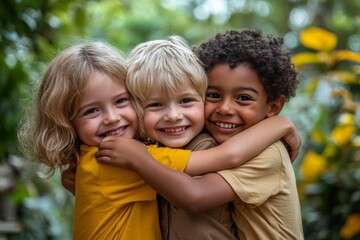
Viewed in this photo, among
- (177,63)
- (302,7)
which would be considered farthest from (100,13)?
(177,63)

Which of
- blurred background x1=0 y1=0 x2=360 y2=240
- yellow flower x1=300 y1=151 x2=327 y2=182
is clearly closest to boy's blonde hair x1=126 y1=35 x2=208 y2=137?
blurred background x1=0 y1=0 x2=360 y2=240

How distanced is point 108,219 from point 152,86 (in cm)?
58

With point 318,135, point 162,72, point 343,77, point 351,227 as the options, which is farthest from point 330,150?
point 162,72

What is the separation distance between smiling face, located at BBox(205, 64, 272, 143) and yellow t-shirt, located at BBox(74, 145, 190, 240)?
0.21 meters

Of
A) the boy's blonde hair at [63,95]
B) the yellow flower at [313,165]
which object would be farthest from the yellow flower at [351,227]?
the boy's blonde hair at [63,95]

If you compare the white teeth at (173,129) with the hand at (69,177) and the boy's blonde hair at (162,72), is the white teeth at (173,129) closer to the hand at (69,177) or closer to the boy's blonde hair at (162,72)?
the boy's blonde hair at (162,72)

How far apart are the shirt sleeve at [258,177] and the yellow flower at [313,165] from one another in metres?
3.47

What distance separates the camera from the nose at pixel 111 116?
2.59 metres

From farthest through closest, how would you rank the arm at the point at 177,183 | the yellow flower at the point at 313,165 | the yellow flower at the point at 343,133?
the yellow flower at the point at 313,165
the yellow flower at the point at 343,133
the arm at the point at 177,183

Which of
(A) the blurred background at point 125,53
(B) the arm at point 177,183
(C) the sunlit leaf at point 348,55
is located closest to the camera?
(B) the arm at point 177,183

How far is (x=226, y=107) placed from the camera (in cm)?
260

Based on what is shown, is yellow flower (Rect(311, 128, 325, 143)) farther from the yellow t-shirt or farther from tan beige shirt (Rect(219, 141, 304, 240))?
the yellow t-shirt

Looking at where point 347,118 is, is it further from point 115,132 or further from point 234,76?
point 115,132

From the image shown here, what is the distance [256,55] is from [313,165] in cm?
364
